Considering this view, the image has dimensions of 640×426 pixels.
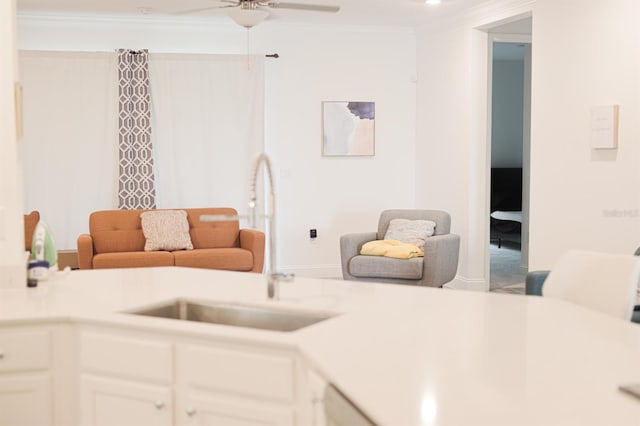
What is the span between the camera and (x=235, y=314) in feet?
7.80

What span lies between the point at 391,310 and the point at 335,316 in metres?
0.19

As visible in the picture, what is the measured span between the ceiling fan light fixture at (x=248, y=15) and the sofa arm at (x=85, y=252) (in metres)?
2.28

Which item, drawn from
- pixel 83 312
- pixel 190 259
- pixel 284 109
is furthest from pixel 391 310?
pixel 284 109

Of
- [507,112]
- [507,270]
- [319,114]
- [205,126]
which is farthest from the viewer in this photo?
[507,112]

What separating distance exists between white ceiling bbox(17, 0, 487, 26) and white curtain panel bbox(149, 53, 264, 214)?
54 centimetres

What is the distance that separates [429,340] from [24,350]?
1316 mm

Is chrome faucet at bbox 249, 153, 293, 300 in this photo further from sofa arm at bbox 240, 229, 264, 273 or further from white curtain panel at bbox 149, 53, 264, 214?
white curtain panel at bbox 149, 53, 264, 214

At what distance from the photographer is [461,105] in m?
6.95

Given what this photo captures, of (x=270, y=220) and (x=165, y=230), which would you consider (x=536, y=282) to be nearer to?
(x=270, y=220)

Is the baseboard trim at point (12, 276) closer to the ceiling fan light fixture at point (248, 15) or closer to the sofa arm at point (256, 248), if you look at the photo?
the ceiling fan light fixture at point (248, 15)

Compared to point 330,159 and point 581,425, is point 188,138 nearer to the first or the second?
point 330,159

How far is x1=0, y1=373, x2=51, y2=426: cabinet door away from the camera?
2258mm

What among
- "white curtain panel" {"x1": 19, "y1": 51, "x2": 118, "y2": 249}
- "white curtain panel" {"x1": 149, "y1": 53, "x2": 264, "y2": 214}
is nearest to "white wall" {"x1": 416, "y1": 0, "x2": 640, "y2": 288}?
"white curtain panel" {"x1": 149, "y1": 53, "x2": 264, "y2": 214}

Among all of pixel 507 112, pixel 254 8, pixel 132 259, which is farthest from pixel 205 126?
pixel 507 112
